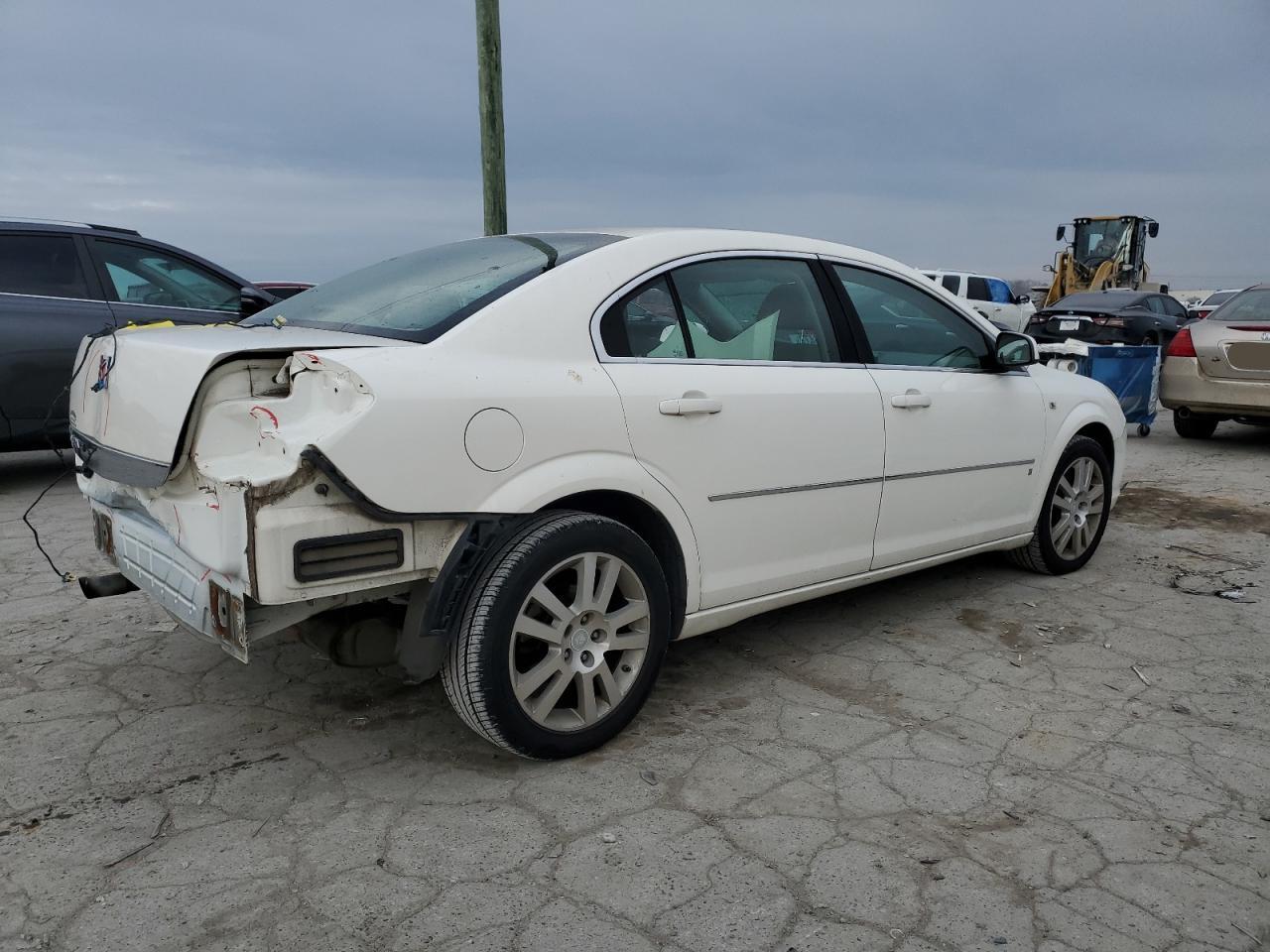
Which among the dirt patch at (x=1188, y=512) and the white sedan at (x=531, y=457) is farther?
the dirt patch at (x=1188, y=512)

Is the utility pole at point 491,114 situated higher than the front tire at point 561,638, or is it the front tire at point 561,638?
the utility pole at point 491,114

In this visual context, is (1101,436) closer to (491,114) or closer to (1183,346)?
(1183,346)

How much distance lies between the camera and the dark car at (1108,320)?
1284 cm

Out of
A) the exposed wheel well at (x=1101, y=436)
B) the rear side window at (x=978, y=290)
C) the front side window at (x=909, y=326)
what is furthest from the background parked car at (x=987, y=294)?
the front side window at (x=909, y=326)

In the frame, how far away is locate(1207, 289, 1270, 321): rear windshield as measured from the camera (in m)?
9.06

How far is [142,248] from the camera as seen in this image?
22.2 feet

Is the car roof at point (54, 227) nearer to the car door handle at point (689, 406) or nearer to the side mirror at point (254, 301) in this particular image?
the side mirror at point (254, 301)

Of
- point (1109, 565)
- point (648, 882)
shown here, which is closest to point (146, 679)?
point (648, 882)

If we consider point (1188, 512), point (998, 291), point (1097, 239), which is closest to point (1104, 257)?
point (1097, 239)

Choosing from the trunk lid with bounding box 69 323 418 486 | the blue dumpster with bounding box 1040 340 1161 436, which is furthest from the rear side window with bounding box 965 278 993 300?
the trunk lid with bounding box 69 323 418 486

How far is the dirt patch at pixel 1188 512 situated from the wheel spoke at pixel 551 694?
4785 millimetres

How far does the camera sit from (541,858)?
246cm

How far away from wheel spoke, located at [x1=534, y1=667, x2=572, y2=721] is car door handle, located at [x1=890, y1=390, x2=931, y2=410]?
1.69m

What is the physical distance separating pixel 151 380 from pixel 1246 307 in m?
9.64
